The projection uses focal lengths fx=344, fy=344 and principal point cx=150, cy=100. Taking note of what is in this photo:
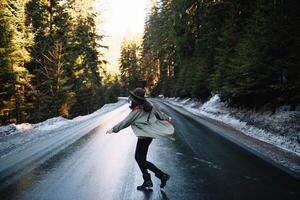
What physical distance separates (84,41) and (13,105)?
18.4m

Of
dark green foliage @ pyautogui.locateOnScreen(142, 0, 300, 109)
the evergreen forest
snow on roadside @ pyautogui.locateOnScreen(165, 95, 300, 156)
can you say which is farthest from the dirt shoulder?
the evergreen forest

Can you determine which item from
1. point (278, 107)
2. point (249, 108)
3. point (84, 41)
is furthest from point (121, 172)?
point (84, 41)

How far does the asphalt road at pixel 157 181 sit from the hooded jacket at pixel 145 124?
3.57 feet

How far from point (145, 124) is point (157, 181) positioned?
1448mm

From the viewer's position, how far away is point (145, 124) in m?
6.38

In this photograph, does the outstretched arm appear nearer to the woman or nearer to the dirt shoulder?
the woman

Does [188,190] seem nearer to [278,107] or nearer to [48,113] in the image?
[278,107]

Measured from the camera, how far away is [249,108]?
19.8 metres

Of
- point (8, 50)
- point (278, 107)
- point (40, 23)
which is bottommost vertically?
point (278, 107)

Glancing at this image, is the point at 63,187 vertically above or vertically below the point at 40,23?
below

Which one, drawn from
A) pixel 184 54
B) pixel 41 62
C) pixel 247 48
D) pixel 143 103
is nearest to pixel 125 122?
pixel 143 103

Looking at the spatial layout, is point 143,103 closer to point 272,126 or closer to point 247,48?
point 272,126

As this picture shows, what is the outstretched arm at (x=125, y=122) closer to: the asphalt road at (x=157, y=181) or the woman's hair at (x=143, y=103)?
the woman's hair at (x=143, y=103)

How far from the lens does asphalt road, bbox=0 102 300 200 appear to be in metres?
6.18
